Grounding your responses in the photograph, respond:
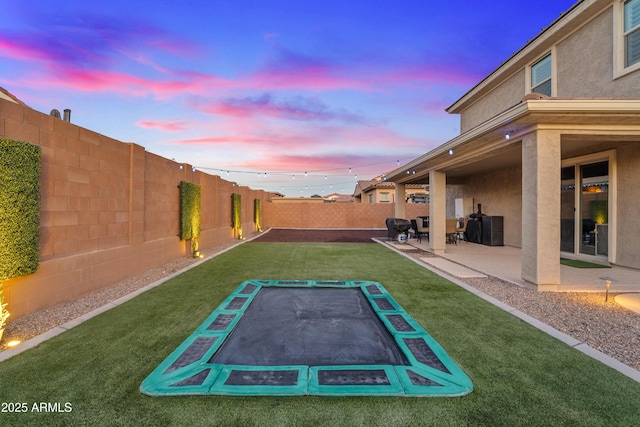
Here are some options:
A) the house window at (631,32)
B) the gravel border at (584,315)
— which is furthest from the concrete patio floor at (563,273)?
the house window at (631,32)

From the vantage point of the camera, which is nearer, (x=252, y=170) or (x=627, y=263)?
(x=627, y=263)

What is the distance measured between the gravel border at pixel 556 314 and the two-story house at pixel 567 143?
539 mm

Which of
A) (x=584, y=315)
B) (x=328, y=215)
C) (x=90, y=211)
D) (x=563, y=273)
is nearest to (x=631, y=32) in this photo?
(x=563, y=273)

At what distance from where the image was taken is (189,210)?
8.41 metres

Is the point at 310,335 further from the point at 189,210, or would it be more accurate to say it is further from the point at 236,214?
the point at 236,214

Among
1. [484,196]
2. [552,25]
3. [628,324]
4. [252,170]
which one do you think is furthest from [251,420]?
[252,170]

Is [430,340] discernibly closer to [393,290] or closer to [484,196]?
[393,290]

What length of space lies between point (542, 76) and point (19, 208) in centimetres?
1186

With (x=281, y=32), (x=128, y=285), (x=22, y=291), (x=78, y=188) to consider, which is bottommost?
(x=128, y=285)

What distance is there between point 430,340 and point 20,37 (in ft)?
34.6

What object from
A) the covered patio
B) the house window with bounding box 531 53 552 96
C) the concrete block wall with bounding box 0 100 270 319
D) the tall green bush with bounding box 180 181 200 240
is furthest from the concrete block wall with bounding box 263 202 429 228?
the concrete block wall with bounding box 0 100 270 319

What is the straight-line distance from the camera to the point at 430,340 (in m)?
2.91

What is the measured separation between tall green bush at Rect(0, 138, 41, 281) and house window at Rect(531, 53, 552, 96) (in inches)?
447

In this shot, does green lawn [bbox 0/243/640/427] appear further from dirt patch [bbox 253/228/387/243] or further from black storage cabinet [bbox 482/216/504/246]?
dirt patch [bbox 253/228/387/243]
